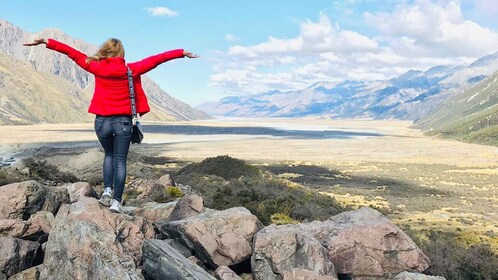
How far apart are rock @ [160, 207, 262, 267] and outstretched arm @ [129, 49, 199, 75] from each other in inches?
134

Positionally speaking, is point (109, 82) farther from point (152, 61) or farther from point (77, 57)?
point (152, 61)

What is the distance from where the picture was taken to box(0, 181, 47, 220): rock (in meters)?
9.65

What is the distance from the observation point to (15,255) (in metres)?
7.94

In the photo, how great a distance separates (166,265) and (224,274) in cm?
124

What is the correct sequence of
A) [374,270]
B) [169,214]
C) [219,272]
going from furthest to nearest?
[169,214] < [374,270] < [219,272]

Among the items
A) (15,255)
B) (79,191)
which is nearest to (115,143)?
(15,255)

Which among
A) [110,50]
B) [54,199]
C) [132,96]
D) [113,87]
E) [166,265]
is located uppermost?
[110,50]

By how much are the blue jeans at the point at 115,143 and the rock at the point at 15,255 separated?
6.19ft

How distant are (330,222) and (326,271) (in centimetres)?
247

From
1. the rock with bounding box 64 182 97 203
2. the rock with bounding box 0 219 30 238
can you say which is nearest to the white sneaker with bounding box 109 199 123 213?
the rock with bounding box 0 219 30 238

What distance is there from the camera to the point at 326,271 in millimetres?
8344

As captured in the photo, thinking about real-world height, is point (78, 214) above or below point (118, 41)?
below

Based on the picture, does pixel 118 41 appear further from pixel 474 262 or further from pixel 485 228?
pixel 485 228

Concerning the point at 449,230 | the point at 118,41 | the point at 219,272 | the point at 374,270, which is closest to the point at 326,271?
the point at 374,270
